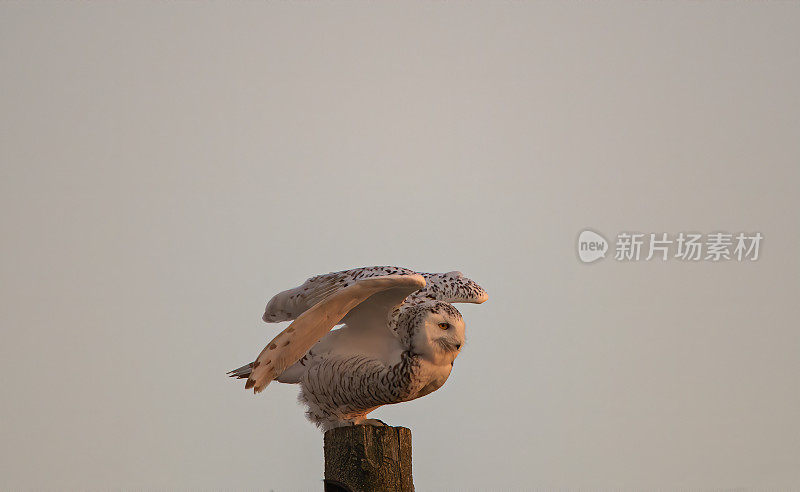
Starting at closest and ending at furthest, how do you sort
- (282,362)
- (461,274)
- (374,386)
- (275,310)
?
(282,362)
(374,386)
(275,310)
(461,274)

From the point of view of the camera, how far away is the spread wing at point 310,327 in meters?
4.85

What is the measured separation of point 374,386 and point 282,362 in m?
1.07

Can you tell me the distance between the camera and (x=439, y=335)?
229 inches

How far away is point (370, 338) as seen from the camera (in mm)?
6141

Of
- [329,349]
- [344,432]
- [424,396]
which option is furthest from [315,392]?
[344,432]

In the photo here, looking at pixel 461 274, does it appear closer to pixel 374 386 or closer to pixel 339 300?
pixel 374 386

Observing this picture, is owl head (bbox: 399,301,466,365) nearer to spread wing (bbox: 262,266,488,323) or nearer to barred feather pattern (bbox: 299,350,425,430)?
barred feather pattern (bbox: 299,350,425,430)

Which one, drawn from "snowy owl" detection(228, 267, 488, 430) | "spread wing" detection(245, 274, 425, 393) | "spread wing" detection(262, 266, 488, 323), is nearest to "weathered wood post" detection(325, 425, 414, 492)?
"spread wing" detection(245, 274, 425, 393)

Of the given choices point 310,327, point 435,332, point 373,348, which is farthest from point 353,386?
point 310,327

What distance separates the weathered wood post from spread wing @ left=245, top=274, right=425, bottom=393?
0.52m

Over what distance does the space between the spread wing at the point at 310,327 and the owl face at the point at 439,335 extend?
11.4 inches

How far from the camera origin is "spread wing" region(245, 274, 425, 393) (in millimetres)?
4852

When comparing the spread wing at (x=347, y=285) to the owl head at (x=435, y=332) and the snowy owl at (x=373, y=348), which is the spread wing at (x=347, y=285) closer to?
the snowy owl at (x=373, y=348)

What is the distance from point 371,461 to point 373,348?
4.23 ft
